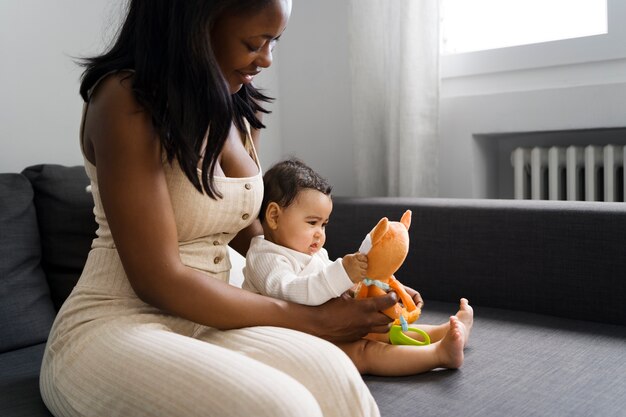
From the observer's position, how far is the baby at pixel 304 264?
135cm

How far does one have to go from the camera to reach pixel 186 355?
1.01 metres

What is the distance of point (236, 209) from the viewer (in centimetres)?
128

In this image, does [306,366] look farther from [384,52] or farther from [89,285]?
[384,52]

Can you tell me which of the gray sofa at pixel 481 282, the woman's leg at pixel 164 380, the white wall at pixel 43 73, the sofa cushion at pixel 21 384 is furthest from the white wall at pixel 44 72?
the woman's leg at pixel 164 380

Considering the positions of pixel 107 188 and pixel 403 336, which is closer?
pixel 107 188

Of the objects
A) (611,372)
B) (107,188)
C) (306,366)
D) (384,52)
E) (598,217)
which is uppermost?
(384,52)

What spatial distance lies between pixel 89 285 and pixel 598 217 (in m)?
1.17

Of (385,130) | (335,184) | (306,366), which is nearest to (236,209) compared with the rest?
(306,366)

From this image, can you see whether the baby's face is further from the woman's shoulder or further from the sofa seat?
the woman's shoulder

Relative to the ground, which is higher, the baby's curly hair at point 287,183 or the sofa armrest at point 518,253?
the baby's curly hair at point 287,183

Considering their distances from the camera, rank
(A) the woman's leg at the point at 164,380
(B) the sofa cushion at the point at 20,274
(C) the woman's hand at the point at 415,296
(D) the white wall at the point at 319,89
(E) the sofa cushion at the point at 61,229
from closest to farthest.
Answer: (A) the woman's leg at the point at 164,380 → (C) the woman's hand at the point at 415,296 → (B) the sofa cushion at the point at 20,274 → (E) the sofa cushion at the point at 61,229 → (D) the white wall at the point at 319,89

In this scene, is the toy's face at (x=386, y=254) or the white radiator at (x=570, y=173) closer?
the toy's face at (x=386, y=254)

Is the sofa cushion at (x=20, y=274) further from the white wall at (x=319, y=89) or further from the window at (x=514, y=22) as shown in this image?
the window at (x=514, y=22)

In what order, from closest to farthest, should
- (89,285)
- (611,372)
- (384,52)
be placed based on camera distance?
(89,285), (611,372), (384,52)
